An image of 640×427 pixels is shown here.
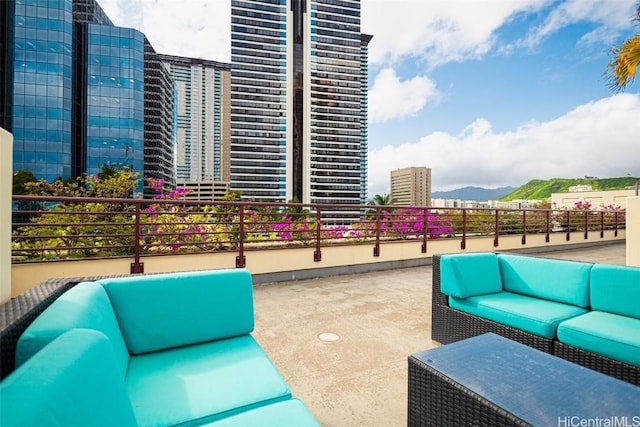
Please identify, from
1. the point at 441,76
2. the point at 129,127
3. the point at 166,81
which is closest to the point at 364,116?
the point at 166,81

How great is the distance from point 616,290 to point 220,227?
4.83 meters

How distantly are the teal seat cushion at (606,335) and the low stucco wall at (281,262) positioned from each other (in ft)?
11.1

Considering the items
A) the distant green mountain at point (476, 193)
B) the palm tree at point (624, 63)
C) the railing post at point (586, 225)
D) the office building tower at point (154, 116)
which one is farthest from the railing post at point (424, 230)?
the distant green mountain at point (476, 193)

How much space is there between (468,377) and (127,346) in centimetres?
160

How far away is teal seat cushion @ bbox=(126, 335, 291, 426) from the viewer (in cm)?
108

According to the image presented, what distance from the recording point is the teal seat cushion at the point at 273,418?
98 centimetres

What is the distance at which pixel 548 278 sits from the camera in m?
2.36

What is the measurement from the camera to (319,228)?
15.9 ft

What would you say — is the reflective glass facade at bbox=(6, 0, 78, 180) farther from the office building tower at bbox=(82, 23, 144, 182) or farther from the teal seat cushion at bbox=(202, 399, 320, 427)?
the teal seat cushion at bbox=(202, 399, 320, 427)

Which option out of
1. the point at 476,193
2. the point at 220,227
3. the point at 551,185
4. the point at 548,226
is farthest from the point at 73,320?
the point at 476,193

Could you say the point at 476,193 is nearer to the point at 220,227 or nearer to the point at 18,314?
the point at 220,227

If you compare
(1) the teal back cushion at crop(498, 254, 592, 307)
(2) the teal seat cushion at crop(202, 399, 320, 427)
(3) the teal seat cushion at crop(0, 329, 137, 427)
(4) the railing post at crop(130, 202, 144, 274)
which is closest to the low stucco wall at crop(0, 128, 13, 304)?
(3) the teal seat cushion at crop(0, 329, 137, 427)

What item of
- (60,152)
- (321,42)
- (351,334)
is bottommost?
(351,334)

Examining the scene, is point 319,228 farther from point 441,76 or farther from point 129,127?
point 129,127
